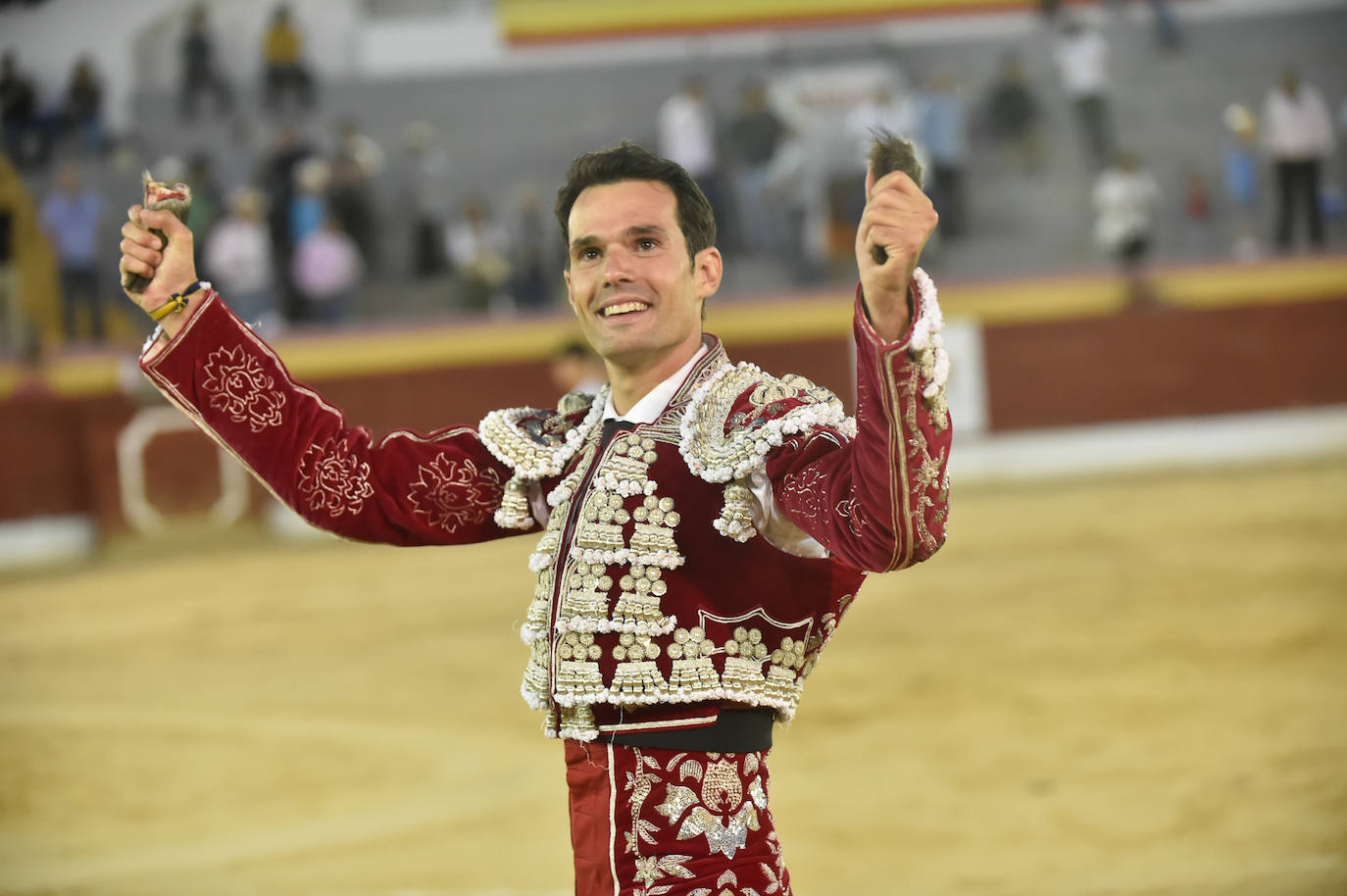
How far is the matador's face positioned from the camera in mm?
1989

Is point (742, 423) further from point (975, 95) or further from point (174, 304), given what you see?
point (975, 95)

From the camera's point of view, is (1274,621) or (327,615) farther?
(327,615)

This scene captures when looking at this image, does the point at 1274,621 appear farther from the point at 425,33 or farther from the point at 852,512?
the point at 425,33

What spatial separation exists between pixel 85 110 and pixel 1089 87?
8.33 metres

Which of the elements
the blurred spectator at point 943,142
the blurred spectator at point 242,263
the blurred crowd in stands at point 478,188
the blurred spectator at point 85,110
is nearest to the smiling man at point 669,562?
the blurred crowd in stands at point 478,188

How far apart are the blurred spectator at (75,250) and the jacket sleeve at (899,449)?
36.6 ft

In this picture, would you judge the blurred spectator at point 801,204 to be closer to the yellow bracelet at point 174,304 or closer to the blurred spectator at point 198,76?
the blurred spectator at point 198,76

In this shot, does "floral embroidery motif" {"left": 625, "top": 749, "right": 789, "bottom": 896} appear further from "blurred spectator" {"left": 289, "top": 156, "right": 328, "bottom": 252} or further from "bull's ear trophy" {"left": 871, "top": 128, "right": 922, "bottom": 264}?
"blurred spectator" {"left": 289, "top": 156, "right": 328, "bottom": 252}

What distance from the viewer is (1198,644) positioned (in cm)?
644

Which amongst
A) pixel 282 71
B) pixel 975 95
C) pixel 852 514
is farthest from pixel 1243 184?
pixel 852 514

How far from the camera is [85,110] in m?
14.0

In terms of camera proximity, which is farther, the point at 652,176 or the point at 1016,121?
the point at 1016,121

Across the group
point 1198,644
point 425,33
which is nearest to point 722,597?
point 1198,644

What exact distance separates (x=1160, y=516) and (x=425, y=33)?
948 centimetres
